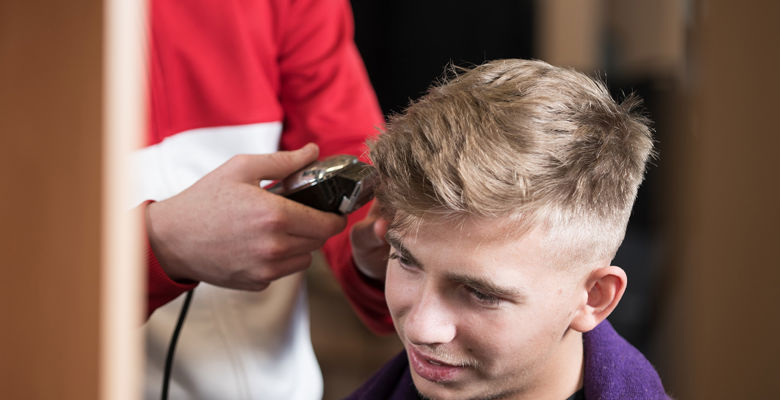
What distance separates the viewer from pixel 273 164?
2.26ft

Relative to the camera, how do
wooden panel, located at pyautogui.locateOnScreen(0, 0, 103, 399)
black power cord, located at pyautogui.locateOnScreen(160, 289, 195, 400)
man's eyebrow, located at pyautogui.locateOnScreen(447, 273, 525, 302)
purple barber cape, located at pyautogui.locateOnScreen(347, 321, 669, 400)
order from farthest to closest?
black power cord, located at pyautogui.locateOnScreen(160, 289, 195, 400) < purple barber cape, located at pyautogui.locateOnScreen(347, 321, 669, 400) < man's eyebrow, located at pyautogui.locateOnScreen(447, 273, 525, 302) < wooden panel, located at pyautogui.locateOnScreen(0, 0, 103, 399)

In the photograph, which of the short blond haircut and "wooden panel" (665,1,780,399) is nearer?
the short blond haircut

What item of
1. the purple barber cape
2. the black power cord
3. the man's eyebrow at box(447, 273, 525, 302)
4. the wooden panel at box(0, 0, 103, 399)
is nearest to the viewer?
the wooden panel at box(0, 0, 103, 399)

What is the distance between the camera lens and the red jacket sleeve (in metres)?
0.88

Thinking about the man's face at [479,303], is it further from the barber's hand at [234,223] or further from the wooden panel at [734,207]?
the wooden panel at [734,207]

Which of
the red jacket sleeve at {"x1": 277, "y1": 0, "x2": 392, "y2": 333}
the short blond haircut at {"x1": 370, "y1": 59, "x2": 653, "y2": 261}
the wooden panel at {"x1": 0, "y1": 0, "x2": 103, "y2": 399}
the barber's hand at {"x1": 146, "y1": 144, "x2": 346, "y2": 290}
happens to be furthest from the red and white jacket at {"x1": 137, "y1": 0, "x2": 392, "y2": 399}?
the wooden panel at {"x1": 0, "y1": 0, "x2": 103, "y2": 399}

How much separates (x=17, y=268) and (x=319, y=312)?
54.4 inches

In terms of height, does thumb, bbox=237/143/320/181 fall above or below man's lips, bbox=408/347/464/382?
above

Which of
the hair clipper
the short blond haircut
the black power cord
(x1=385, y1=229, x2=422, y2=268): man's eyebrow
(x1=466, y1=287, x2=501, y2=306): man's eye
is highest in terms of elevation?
the short blond haircut

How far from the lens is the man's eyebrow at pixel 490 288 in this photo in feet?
1.85

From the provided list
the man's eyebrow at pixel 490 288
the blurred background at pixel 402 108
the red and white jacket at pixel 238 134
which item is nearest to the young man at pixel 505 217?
the man's eyebrow at pixel 490 288

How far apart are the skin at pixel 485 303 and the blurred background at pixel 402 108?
0.20 m

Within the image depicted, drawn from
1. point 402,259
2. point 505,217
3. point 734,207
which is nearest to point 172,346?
point 402,259

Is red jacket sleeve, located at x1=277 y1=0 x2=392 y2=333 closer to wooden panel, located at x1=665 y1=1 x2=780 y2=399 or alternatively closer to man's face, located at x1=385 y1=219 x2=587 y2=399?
man's face, located at x1=385 y1=219 x2=587 y2=399
